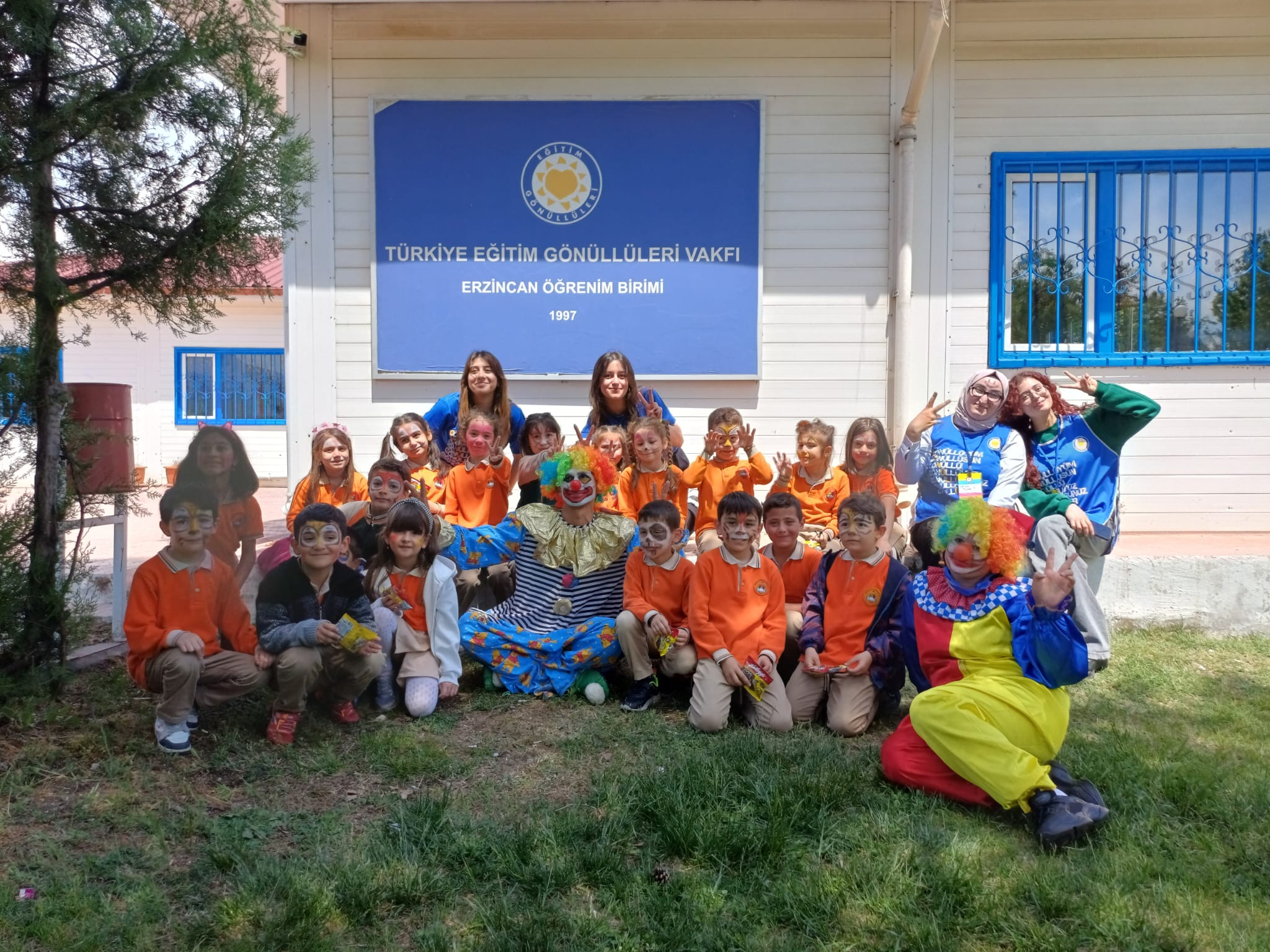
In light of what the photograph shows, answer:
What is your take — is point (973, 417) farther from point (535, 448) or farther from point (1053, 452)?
point (535, 448)

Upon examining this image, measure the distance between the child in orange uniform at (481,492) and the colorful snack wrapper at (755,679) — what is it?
5.07 ft

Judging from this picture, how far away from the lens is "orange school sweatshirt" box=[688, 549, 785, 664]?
4.38 meters

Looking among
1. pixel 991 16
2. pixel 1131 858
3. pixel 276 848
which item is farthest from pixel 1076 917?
pixel 991 16

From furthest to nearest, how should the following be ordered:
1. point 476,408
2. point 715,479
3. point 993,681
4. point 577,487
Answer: point 476,408
point 715,479
point 577,487
point 993,681

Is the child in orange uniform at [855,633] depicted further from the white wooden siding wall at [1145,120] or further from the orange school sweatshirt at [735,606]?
the white wooden siding wall at [1145,120]

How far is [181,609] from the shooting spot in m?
3.95

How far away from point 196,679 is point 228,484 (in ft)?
4.09

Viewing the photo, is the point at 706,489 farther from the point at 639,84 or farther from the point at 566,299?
the point at 639,84

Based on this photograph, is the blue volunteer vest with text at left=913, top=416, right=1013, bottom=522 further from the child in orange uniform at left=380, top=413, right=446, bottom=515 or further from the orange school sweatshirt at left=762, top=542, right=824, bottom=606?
the child in orange uniform at left=380, top=413, right=446, bottom=515

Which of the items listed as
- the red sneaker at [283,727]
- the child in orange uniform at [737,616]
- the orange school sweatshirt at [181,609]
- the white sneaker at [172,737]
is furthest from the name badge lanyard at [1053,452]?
the white sneaker at [172,737]

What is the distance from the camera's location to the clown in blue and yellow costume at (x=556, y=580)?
15.4 feet

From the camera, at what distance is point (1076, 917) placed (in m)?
2.66

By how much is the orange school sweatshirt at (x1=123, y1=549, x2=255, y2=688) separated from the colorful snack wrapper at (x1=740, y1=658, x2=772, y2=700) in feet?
6.78

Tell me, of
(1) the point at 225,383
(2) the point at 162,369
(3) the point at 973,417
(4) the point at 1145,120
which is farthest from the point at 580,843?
(2) the point at 162,369
